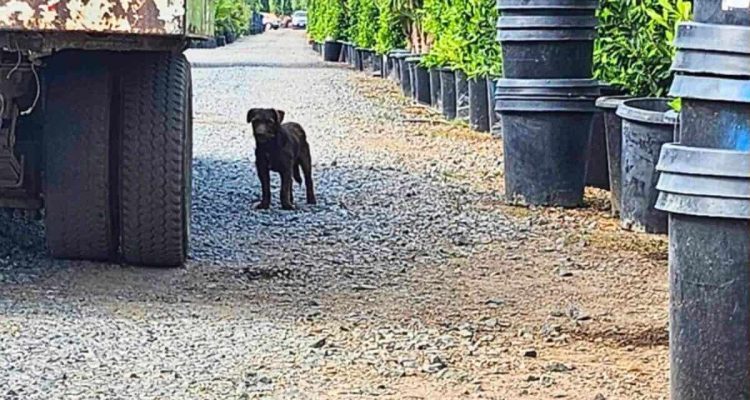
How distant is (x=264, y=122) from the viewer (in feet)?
27.8

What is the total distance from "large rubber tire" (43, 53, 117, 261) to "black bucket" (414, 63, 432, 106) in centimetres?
1278

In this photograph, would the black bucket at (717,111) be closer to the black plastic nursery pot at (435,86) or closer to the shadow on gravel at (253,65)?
the black plastic nursery pot at (435,86)

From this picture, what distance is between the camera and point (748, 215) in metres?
3.21

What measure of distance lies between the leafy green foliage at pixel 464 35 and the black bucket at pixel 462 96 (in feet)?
0.44

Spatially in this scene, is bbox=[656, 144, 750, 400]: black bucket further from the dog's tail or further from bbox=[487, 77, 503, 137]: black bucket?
bbox=[487, 77, 503, 137]: black bucket

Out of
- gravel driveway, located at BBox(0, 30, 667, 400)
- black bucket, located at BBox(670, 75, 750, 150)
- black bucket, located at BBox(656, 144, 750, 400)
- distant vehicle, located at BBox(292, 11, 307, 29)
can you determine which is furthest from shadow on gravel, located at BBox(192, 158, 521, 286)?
distant vehicle, located at BBox(292, 11, 307, 29)

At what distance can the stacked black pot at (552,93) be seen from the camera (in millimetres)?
8320

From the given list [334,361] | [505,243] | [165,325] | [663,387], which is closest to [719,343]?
[663,387]

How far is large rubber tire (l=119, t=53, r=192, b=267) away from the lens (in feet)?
18.7

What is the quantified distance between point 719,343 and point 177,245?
117 inches

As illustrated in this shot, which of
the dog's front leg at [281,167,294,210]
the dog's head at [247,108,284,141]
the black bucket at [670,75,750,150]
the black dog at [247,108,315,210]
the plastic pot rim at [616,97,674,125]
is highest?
the black bucket at [670,75,750,150]

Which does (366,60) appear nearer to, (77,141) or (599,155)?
(599,155)

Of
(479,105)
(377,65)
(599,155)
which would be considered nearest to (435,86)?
(479,105)

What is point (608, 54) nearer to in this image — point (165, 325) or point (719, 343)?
point (165, 325)
